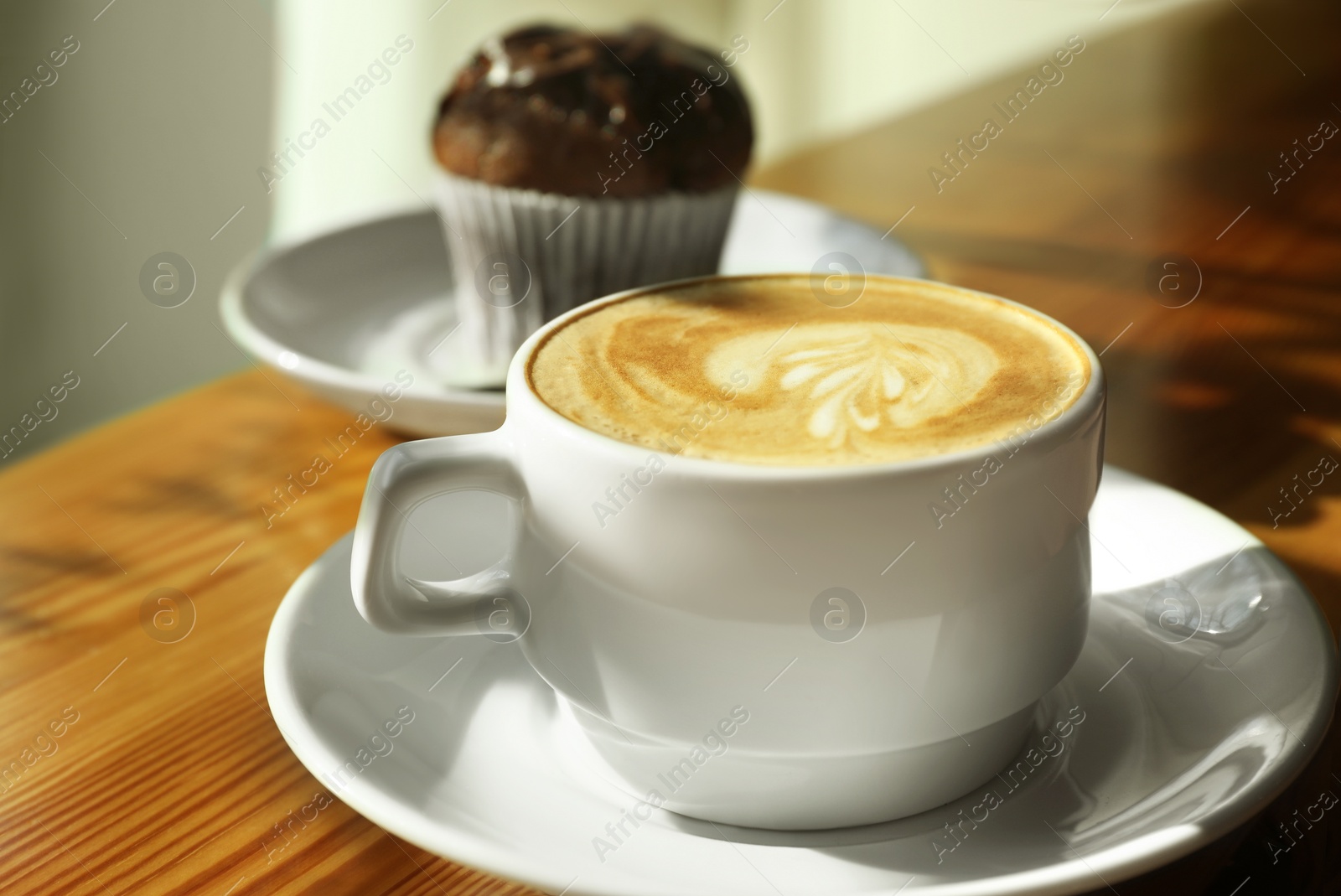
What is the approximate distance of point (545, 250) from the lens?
3.84 ft

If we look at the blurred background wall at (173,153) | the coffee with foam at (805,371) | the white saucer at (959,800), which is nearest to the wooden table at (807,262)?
the white saucer at (959,800)

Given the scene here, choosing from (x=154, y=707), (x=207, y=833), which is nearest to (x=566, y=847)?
(x=207, y=833)

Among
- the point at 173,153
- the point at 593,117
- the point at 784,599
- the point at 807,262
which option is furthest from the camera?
the point at 173,153

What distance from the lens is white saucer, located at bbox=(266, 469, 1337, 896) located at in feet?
1.46

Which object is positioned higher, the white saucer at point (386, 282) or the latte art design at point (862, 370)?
the latte art design at point (862, 370)

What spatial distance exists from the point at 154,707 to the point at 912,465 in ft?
1.44

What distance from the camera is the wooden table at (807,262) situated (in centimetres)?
53

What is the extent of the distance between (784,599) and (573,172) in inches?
29.2

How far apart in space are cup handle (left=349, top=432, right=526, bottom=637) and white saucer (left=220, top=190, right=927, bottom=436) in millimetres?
375

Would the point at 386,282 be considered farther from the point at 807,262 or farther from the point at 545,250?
the point at 807,262

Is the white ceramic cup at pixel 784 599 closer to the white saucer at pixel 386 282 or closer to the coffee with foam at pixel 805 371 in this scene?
the coffee with foam at pixel 805 371

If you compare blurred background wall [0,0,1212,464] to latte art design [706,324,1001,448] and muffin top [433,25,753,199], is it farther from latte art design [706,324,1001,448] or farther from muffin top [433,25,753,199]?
latte art design [706,324,1001,448]

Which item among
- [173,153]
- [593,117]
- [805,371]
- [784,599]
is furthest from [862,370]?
[173,153]

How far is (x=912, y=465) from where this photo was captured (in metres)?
0.44
